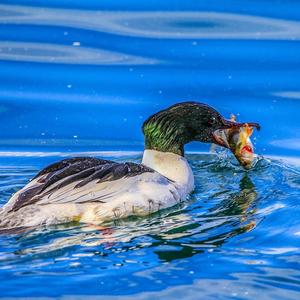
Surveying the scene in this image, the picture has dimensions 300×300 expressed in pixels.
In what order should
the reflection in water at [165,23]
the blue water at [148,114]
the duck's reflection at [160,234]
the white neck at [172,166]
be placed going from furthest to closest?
the reflection in water at [165,23], the white neck at [172,166], the duck's reflection at [160,234], the blue water at [148,114]

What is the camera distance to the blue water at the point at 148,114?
26.7ft

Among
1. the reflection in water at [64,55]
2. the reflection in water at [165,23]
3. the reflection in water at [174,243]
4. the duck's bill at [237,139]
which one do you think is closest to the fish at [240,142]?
the duck's bill at [237,139]

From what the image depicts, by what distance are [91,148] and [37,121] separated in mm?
821

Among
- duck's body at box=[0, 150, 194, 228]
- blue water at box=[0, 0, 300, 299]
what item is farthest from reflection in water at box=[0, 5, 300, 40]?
duck's body at box=[0, 150, 194, 228]

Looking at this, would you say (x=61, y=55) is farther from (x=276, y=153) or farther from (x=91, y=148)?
(x=276, y=153)

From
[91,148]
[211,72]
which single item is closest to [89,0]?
[211,72]

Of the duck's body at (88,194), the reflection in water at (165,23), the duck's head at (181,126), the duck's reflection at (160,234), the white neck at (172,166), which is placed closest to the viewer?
the duck's reflection at (160,234)

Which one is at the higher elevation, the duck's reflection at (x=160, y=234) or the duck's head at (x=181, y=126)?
the duck's head at (x=181, y=126)

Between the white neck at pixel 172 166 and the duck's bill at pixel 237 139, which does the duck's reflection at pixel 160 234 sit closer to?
the white neck at pixel 172 166

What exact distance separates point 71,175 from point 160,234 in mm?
838

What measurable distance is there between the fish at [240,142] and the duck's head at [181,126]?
1.6 inches

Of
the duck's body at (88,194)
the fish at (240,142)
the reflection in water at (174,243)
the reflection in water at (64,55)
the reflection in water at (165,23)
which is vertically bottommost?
the reflection in water at (174,243)

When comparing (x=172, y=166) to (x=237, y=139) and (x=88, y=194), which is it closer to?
(x=237, y=139)

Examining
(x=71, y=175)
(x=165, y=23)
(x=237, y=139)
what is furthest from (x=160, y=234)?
(x=165, y=23)
